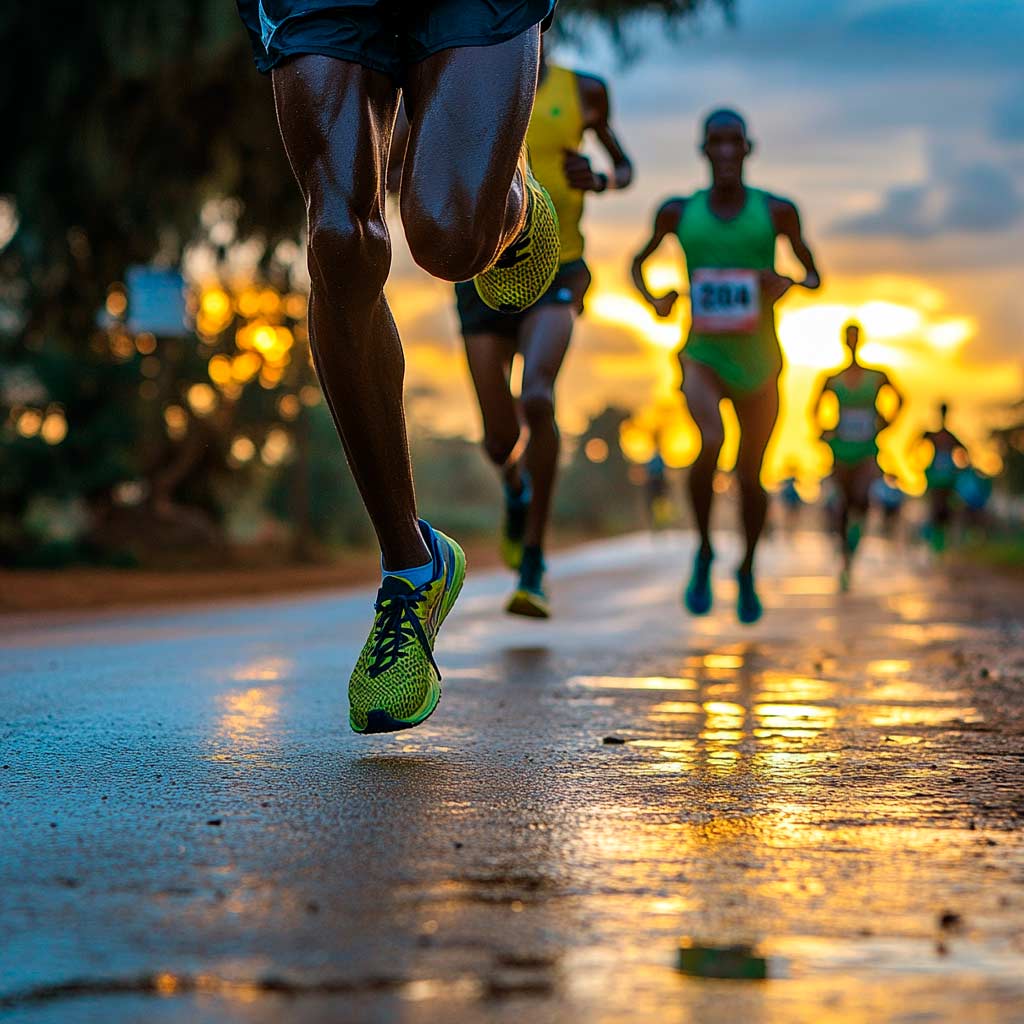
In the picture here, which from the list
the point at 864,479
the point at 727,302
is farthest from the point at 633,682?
the point at 864,479

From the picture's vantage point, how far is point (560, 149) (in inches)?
287

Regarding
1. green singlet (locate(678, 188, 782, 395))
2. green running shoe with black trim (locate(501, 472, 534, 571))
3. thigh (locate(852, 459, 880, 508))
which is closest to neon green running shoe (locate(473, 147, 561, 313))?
green running shoe with black trim (locate(501, 472, 534, 571))

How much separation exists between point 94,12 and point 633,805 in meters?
12.9

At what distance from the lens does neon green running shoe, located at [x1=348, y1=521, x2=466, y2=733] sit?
3.60 meters

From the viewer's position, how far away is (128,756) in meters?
3.51

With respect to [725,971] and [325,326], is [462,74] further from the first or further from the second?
[725,971]

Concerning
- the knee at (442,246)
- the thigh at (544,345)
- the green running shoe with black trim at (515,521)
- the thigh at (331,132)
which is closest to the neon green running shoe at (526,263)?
the knee at (442,246)

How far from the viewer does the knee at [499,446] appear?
7.16 metres

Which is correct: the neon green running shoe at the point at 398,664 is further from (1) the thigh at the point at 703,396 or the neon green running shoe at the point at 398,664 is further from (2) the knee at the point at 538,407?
(1) the thigh at the point at 703,396

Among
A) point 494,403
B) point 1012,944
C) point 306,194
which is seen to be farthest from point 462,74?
point 494,403

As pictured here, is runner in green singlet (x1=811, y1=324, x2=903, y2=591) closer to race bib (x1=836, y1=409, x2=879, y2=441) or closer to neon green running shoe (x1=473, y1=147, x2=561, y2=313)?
race bib (x1=836, y1=409, x2=879, y2=441)

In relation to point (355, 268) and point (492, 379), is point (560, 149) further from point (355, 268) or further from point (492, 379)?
point (355, 268)

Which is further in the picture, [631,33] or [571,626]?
[631,33]

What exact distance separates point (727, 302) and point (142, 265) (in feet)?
34.0
